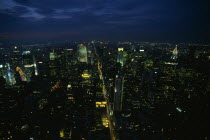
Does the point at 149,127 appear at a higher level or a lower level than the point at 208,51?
lower

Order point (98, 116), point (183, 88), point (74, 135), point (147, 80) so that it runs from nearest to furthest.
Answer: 1. point (74, 135)
2. point (98, 116)
3. point (183, 88)
4. point (147, 80)

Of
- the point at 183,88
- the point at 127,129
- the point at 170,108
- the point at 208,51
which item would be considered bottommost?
the point at 127,129

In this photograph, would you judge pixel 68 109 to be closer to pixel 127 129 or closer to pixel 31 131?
pixel 31 131

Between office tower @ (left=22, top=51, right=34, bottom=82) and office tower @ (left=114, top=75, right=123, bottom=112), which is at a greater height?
office tower @ (left=22, top=51, right=34, bottom=82)

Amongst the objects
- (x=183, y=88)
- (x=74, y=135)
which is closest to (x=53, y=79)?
(x=74, y=135)

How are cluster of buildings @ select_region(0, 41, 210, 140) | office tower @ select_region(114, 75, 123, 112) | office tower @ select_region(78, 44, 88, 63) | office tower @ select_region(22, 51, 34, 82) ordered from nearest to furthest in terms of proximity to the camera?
cluster of buildings @ select_region(0, 41, 210, 140)
office tower @ select_region(114, 75, 123, 112)
office tower @ select_region(22, 51, 34, 82)
office tower @ select_region(78, 44, 88, 63)

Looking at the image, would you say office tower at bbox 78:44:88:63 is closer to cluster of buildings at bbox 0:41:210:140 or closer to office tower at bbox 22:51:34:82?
cluster of buildings at bbox 0:41:210:140

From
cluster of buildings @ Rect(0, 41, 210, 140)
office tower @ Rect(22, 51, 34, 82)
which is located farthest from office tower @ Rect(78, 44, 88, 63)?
office tower @ Rect(22, 51, 34, 82)

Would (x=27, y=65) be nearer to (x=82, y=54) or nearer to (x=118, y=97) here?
(x=82, y=54)

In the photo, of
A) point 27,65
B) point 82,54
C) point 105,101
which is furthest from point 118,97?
point 82,54

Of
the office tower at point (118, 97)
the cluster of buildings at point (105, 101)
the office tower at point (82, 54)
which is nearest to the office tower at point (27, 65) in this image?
the cluster of buildings at point (105, 101)

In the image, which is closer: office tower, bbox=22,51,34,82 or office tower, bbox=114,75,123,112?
office tower, bbox=114,75,123,112
